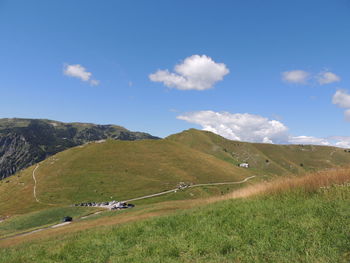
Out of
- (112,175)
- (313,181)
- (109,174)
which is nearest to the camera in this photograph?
(313,181)

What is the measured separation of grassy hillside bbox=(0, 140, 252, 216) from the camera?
94.7 metres

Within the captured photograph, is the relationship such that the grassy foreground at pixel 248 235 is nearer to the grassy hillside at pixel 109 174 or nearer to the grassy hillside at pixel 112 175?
the grassy hillside at pixel 112 175

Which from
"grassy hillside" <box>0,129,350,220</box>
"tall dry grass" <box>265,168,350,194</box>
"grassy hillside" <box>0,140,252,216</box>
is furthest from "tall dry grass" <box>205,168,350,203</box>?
"grassy hillside" <box>0,140,252,216</box>

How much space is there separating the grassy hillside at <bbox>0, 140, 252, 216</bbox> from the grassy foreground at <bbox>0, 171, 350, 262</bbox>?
3409 inches

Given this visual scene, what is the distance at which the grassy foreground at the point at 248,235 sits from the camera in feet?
22.3

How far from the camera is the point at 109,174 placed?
11094 centimetres

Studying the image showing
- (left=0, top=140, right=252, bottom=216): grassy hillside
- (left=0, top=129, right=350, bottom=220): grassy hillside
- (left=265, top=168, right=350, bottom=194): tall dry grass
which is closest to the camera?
(left=265, top=168, right=350, bottom=194): tall dry grass

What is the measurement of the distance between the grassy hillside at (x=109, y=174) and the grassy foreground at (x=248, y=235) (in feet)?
284

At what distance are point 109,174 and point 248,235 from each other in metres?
108

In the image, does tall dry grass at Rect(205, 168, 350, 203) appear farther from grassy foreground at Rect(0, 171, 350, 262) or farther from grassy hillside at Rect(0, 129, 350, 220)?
grassy hillside at Rect(0, 129, 350, 220)

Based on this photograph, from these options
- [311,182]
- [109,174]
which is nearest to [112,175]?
[109,174]

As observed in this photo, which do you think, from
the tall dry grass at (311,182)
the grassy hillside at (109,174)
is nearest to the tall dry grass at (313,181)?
the tall dry grass at (311,182)

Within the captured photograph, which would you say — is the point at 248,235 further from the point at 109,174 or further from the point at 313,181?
the point at 109,174

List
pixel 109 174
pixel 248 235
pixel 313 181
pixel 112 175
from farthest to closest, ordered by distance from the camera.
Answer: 1. pixel 109 174
2. pixel 112 175
3. pixel 313 181
4. pixel 248 235
